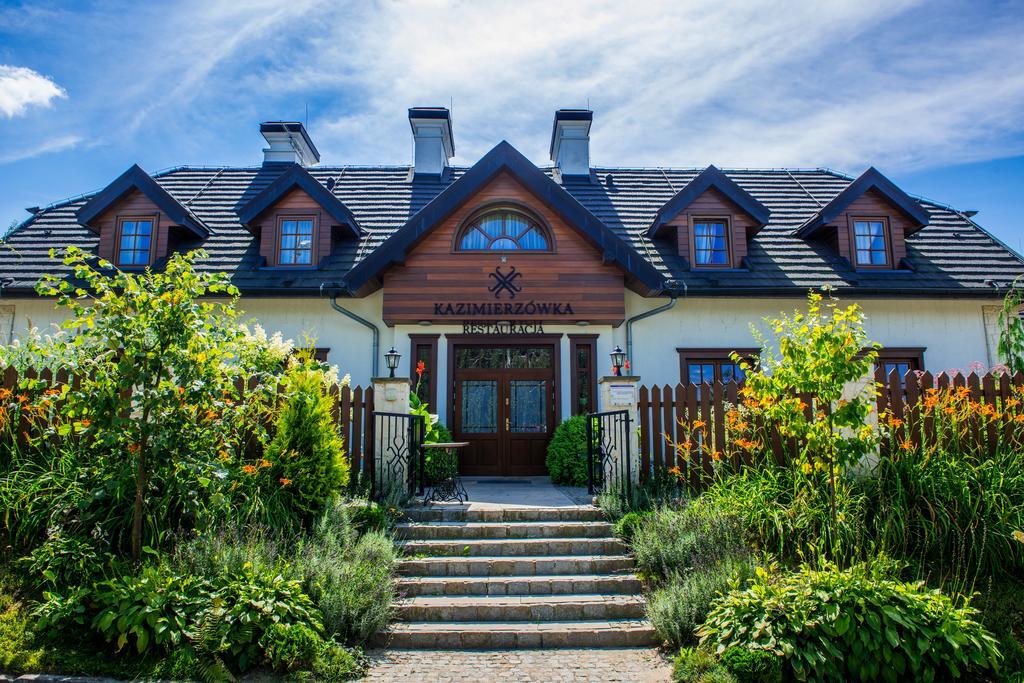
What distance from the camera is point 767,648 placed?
5.24 meters

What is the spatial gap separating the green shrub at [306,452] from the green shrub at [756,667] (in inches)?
176

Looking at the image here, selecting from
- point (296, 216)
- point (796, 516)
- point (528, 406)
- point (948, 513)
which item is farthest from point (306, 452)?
point (296, 216)

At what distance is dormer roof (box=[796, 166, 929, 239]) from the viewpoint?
14.9m

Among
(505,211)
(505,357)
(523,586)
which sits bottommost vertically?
(523,586)

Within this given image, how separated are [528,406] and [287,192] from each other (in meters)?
6.78

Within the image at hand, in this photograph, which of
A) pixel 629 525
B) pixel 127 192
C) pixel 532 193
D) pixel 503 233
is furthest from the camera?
pixel 127 192

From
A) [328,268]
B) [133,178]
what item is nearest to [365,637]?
[328,268]

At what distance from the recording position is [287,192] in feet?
47.9

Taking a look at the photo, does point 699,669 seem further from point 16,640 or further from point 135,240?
point 135,240

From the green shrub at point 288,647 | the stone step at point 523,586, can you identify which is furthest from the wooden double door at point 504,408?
the green shrub at point 288,647

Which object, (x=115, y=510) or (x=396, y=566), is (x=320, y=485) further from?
(x=115, y=510)

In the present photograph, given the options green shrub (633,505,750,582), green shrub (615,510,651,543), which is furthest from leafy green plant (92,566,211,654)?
green shrub (615,510,651,543)

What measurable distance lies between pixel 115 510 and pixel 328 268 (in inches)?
323

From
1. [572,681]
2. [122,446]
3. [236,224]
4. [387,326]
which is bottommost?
[572,681]
